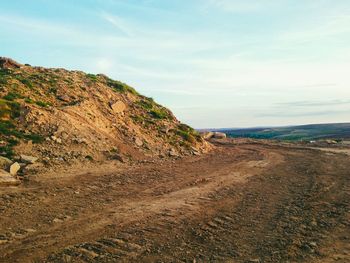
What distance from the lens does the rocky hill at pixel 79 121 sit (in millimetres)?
18297

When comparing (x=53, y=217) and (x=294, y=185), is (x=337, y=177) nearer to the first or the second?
(x=294, y=185)

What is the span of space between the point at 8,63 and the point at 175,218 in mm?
24453

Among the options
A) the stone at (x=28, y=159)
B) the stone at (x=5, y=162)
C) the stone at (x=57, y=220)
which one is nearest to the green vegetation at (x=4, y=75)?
the stone at (x=28, y=159)

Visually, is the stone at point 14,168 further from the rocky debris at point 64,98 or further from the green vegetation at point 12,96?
the rocky debris at point 64,98

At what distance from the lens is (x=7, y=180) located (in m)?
13.4

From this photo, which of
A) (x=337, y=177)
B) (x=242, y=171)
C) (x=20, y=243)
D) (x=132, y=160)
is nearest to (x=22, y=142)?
(x=132, y=160)

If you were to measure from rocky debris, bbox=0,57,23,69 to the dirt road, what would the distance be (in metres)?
16.4

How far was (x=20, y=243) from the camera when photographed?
841cm

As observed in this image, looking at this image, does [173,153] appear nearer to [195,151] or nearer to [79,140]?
[195,151]

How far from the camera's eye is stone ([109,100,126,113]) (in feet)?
89.7

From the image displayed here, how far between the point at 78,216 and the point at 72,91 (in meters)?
17.4

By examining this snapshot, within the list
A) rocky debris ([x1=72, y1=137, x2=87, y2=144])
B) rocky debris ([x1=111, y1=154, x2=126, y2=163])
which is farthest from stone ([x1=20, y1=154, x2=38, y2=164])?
rocky debris ([x1=111, y1=154, x2=126, y2=163])

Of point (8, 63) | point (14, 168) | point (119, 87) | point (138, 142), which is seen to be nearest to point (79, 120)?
point (138, 142)

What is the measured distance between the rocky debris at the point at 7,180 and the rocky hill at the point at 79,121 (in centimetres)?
256
